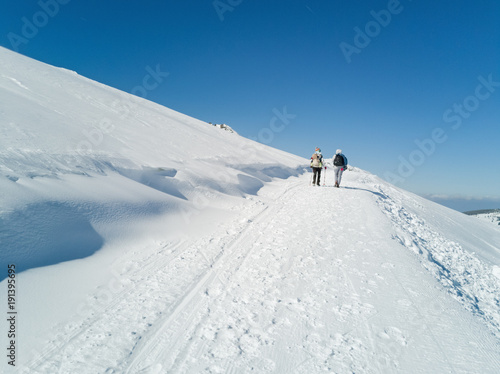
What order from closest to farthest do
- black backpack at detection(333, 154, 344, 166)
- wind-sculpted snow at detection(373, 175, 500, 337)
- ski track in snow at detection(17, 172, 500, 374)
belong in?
1. ski track in snow at detection(17, 172, 500, 374)
2. wind-sculpted snow at detection(373, 175, 500, 337)
3. black backpack at detection(333, 154, 344, 166)

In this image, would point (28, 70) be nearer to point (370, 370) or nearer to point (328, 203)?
point (328, 203)

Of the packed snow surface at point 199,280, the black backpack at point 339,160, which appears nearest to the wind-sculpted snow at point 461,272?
the packed snow surface at point 199,280

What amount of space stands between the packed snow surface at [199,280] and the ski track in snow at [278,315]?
0.02 metres

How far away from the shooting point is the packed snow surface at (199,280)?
2811 mm

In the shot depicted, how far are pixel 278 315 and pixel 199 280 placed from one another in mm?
1582

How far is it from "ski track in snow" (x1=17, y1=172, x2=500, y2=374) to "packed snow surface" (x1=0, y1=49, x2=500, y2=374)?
0.02 metres

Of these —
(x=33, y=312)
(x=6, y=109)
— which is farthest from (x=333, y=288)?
(x=6, y=109)

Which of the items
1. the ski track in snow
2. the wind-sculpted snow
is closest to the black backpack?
the wind-sculpted snow

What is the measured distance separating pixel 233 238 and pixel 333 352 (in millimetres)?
3709

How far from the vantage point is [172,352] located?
2.81 metres

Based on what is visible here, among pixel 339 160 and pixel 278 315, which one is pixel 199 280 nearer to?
pixel 278 315

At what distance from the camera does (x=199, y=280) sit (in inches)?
168

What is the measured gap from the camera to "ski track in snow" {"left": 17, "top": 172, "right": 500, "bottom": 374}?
2729mm

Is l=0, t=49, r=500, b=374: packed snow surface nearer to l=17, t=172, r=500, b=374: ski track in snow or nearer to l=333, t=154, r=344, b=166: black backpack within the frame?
l=17, t=172, r=500, b=374: ski track in snow
